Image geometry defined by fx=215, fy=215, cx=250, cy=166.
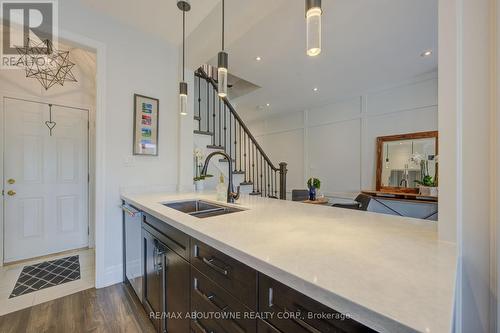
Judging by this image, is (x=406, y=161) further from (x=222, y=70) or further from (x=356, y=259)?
(x=356, y=259)

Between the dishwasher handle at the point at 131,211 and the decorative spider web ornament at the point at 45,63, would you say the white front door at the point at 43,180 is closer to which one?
the decorative spider web ornament at the point at 45,63

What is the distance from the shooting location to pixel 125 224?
2234mm

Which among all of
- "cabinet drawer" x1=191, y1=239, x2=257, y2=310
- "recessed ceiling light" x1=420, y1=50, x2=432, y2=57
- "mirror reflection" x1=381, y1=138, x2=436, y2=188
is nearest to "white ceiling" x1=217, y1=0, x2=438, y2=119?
"recessed ceiling light" x1=420, y1=50, x2=432, y2=57

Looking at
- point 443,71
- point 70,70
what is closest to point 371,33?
point 443,71

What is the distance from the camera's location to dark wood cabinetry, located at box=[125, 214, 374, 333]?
2.03 ft

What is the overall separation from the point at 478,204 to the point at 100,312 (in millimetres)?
2550

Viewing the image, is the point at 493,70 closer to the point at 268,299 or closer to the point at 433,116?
the point at 268,299

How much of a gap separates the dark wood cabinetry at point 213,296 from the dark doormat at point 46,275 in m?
1.30

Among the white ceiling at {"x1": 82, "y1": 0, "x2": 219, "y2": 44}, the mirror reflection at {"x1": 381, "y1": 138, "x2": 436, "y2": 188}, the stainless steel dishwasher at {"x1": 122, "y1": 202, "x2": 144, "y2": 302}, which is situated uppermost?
the white ceiling at {"x1": 82, "y1": 0, "x2": 219, "y2": 44}

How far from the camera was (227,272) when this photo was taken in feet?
2.84

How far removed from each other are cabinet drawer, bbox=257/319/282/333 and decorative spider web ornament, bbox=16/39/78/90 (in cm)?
332

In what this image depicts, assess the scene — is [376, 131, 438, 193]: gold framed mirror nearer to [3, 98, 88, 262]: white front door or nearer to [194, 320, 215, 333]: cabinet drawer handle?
[194, 320, 215, 333]: cabinet drawer handle

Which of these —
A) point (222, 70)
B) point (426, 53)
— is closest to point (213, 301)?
point (222, 70)

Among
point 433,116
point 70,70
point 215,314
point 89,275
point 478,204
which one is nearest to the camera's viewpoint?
point 478,204
